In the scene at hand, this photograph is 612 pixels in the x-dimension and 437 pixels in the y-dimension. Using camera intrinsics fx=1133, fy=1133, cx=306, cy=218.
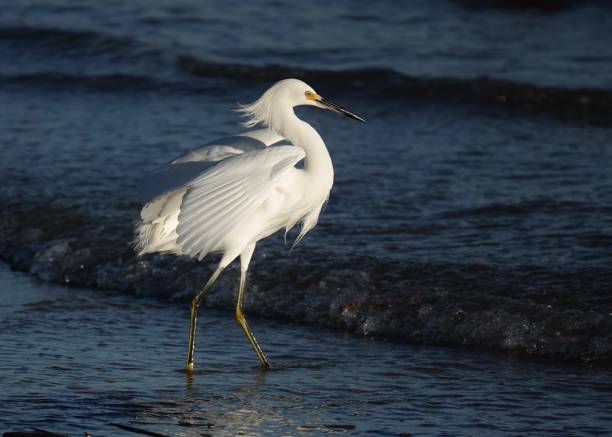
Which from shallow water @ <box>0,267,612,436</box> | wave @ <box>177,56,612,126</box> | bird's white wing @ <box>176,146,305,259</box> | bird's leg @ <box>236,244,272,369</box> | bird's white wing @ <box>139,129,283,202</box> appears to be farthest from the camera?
wave @ <box>177,56,612,126</box>

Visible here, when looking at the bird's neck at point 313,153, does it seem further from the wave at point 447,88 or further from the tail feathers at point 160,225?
the wave at point 447,88

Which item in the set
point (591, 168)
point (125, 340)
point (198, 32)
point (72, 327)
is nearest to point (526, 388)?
point (125, 340)

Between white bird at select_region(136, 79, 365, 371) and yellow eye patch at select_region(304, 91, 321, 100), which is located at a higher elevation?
yellow eye patch at select_region(304, 91, 321, 100)

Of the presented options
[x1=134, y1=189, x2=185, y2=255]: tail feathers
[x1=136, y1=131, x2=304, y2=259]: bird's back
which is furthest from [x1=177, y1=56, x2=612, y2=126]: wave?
[x1=136, y1=131, x2=304, y2=259]: bird's back

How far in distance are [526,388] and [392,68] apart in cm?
797

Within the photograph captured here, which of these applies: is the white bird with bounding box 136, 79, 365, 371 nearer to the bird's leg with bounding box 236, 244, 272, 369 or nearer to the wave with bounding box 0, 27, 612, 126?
the bird's leg with bounding box 236, 244, 272, 369

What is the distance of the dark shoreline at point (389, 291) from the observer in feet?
19.5

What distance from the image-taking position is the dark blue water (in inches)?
203

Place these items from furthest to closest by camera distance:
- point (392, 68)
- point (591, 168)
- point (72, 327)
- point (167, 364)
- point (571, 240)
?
1. point (392, 68)
2. point (591, 168)
3. point (571, 240)
4. point (72, 327)
5. point (167, 364)

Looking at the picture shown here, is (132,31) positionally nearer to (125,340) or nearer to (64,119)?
(64,119)

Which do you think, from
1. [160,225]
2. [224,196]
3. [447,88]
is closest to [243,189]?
[224,196]

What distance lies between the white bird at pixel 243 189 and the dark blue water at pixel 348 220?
0.59 meters

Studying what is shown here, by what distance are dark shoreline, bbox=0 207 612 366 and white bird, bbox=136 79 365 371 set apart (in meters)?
0.67

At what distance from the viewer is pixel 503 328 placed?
6008 millimetres
